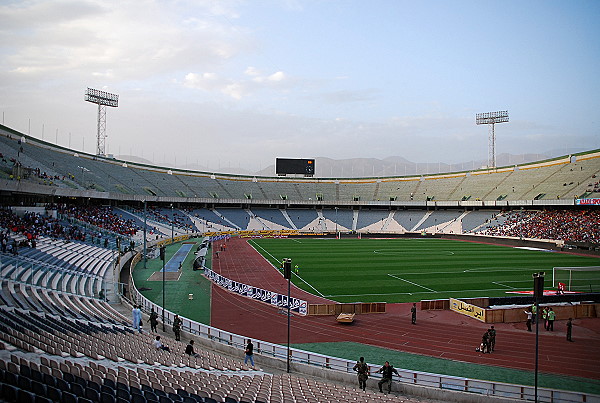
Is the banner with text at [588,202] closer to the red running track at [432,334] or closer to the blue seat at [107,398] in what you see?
the red running track at [432,334]

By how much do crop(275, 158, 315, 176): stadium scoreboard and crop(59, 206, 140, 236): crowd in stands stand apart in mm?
42132

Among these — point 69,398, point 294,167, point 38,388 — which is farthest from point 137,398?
point 294,167

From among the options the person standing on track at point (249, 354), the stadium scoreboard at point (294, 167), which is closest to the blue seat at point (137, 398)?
the person standing on track at point (249, 354)

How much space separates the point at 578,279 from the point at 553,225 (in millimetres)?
33755

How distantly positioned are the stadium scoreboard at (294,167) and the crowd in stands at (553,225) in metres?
39.6

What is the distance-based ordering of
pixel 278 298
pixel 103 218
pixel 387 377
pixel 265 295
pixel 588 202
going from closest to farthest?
pixel 387 377 < pixel 278 298 < pixel 265 295 < pixel 103 218 < pixel 588 202

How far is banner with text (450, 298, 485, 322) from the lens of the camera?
2138 centimetres

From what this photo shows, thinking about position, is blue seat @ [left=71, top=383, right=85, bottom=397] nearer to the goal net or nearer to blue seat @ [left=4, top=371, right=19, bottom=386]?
blue seat @ [left=4, top=371, right=19, bottom=386]

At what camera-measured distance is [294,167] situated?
94188 mm

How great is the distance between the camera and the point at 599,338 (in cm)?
1861

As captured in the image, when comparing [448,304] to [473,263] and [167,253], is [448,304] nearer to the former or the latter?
[473,263]

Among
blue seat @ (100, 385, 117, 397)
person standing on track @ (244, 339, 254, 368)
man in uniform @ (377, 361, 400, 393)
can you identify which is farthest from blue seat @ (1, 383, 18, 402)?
man in uniform @ (377, 361, 400, 393)

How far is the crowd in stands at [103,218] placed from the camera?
44.1 metres

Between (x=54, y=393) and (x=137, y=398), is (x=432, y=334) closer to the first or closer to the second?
(x=137, y=398)
